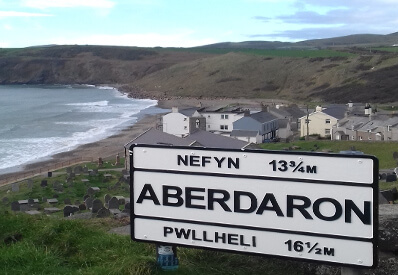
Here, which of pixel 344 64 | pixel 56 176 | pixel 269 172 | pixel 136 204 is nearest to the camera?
pixel 269 172

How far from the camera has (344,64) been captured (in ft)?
428

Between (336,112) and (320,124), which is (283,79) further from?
(320,124)

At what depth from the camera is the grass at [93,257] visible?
17.4ft

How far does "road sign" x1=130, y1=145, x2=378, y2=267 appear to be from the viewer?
14.3 ft

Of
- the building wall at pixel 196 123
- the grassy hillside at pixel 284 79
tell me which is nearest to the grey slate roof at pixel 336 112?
the building wall at pixel 196 123

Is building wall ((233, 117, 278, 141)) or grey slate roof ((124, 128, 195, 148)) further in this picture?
building wall ((233, 117, 278, 141))

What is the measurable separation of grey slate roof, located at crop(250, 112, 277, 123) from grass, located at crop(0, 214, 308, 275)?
2001 inches

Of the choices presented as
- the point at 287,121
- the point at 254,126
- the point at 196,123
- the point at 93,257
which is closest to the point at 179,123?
the point at 196,123

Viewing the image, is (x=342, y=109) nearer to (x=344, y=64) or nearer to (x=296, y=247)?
(x=296, y=247)

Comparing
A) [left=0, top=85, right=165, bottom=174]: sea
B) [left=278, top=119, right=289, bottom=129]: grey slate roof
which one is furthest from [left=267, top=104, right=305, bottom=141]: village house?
[left=0, top=85, right=165, bottom=174]: sea

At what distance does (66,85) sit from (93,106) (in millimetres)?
89414

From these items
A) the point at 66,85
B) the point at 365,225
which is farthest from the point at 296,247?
the point at 66,85

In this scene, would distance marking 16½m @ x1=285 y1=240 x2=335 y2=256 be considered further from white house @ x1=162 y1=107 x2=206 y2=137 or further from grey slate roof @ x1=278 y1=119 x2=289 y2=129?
grey slate roof @ x1=278 y1=119 x2=289 y2=129

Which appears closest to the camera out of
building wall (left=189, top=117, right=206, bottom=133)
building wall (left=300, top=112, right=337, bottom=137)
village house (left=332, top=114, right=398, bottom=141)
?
village house (left=332, top=114, right=398, bottom=141)
